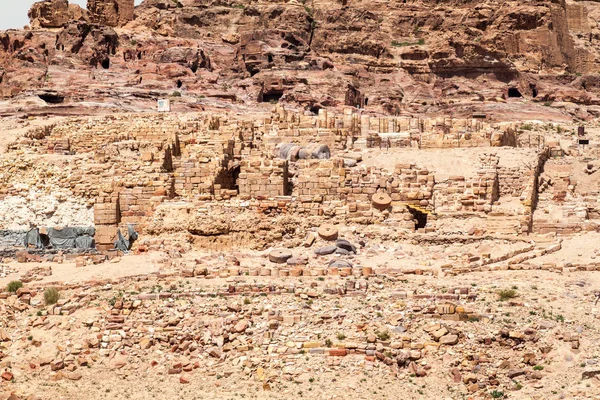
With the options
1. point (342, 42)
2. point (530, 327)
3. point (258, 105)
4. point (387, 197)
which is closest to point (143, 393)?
point (530, 327)

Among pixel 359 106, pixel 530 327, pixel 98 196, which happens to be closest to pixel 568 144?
pixel 359 106

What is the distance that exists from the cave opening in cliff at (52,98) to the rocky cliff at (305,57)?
Answer: 0.17ft

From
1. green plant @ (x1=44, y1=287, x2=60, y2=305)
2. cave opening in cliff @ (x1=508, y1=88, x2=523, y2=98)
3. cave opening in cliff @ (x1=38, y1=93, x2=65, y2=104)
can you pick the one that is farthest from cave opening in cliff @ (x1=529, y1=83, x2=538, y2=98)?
green plant @ (x1=44, y1=287, x2=60, y2=305)

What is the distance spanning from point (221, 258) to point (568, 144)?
2270 centimetres

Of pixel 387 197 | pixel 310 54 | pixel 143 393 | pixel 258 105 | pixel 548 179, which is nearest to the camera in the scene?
pixel 143 393

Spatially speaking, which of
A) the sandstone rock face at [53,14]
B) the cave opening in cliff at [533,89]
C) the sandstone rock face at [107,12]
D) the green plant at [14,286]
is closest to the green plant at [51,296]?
the green plant at [14,286]

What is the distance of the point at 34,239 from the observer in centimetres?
2906

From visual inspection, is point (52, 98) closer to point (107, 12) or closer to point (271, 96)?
point (271, 96)

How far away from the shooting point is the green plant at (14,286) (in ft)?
76.6

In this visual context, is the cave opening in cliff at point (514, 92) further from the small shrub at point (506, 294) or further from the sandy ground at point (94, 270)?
the small shrub at point (506, 294)

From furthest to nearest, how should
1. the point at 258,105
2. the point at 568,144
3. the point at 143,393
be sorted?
the point at 258,105 < the point at 568,144 < the point at 143,393

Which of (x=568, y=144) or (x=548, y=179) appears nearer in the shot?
(x=548, y=179)

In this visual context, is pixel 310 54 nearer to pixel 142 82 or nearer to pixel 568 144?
pixel 142 82

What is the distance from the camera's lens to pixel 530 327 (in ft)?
64.4
